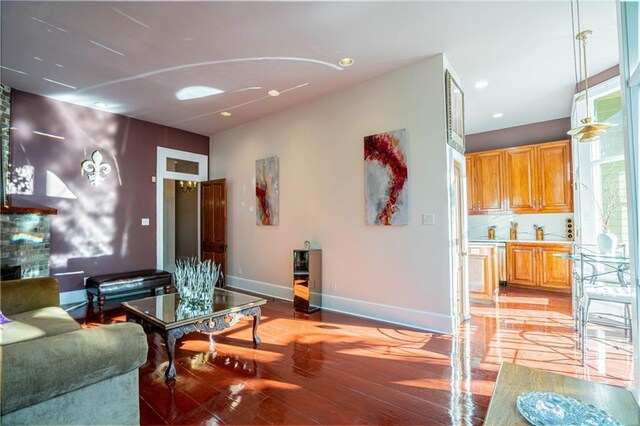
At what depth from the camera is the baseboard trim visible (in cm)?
356

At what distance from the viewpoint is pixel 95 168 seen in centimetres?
500

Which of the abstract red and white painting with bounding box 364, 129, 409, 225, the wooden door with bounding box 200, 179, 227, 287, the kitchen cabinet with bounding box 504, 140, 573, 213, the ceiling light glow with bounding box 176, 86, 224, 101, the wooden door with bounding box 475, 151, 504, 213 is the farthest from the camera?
the wooden door with bounding box 475, 151, 504, 213

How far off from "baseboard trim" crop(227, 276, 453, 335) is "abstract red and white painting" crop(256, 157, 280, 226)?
3.87ft

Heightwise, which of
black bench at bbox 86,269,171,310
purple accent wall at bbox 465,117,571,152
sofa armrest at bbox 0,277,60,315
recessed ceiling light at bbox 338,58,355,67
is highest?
recessed ceiling light at bbox 338,58,355,67

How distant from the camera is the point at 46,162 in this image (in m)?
4.59

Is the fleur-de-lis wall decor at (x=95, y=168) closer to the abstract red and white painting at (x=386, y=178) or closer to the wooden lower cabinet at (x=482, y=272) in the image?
the abstract red and white painting at (x=386, y=178)

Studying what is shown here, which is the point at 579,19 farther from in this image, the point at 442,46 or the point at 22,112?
the point at 22,112

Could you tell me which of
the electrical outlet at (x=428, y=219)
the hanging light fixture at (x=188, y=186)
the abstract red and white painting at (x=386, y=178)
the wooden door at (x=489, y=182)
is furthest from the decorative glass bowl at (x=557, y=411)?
the hanging light fixture at (x=188, y=186)

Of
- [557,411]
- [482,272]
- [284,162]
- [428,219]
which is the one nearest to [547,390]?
[557,411]

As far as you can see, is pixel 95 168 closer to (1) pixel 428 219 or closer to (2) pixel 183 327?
(2) pixel 183 327

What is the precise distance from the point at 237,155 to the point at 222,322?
12.8 feet

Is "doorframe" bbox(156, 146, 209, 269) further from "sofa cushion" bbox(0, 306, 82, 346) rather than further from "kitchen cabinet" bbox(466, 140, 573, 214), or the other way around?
"kitchen cabinet" bbox(466, 140, 573, 214)

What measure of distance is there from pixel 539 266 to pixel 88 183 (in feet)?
26.0

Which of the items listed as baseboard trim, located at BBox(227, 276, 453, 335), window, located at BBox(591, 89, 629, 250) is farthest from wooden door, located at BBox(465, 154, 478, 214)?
baseboard trim, located at BBox(227, 276, 453, 335)
